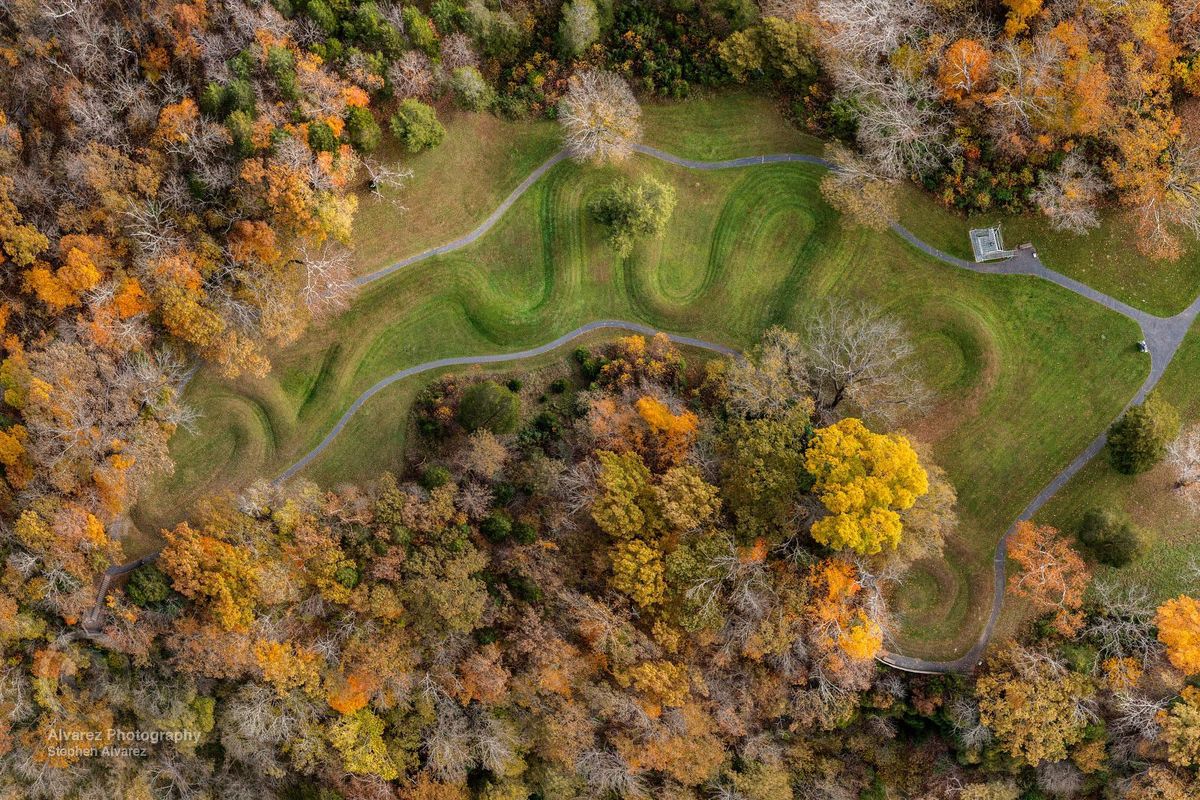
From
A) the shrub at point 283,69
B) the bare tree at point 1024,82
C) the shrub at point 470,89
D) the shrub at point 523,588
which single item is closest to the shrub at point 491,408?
the shrub at point 523,588

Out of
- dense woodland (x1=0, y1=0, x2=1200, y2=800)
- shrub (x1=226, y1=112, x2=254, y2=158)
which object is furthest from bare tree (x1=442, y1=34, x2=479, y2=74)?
shrub (x1=226, y1=112, x2=254, y2=158)

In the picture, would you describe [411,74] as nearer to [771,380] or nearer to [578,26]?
[578,26]

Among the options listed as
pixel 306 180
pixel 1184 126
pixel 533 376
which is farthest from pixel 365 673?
pixel 1184 126

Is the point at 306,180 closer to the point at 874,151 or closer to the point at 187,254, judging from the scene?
the point at 187,254

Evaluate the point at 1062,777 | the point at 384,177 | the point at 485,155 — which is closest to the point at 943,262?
the point at 485,155

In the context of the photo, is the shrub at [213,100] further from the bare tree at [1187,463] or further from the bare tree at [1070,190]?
the bare tree at [1187,463]

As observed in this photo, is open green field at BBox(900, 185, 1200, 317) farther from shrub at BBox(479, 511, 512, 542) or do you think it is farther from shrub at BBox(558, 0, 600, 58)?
shrub at BBox(479, 511, 512, 542)
